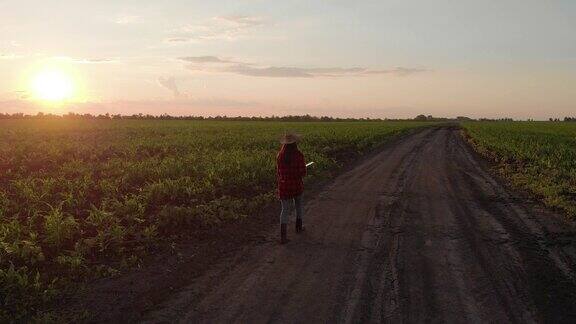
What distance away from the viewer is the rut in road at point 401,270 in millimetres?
6137

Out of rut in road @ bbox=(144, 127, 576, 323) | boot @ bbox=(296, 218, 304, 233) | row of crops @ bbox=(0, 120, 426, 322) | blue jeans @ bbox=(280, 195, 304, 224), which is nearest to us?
rut in road @ bbox=(144, 127, 576, 323)

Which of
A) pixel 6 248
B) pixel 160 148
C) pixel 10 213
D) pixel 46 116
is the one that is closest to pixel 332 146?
pixel 160 148

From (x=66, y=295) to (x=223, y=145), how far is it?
67.5ft

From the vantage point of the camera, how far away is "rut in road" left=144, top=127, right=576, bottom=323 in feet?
20.1

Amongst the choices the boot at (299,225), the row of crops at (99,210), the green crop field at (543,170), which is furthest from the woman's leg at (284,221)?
the green crop field at (543,170)

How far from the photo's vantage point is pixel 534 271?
772 centimetres

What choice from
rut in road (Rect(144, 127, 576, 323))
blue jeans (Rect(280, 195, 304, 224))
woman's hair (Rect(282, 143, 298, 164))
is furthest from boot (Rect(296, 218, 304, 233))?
woman's hair (Rect(282, 143, 298, 164))

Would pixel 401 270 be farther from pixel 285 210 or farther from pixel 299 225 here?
pixel 299 225

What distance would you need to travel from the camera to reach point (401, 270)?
300 inches

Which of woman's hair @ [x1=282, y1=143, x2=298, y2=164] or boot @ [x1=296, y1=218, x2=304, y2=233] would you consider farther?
boot @ [x1=296, y1=218, x2=304, y2=233]

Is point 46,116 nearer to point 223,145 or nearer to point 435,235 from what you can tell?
point 223,145

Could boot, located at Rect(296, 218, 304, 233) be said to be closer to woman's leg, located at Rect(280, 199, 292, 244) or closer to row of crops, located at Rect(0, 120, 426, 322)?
woman's leg, located at Rect(280, 199, 292, 244)

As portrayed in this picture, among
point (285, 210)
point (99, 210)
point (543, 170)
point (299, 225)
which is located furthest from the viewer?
point (543, 170)

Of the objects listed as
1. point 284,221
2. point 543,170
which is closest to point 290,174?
point 284,221
